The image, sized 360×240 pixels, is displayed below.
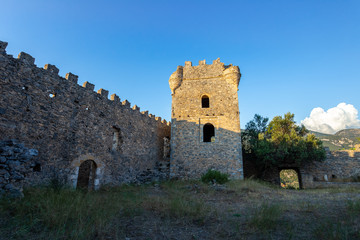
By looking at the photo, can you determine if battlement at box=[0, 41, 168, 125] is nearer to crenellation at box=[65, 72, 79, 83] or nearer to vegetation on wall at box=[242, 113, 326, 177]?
crenellation at box=[65, 72, 79, 83]

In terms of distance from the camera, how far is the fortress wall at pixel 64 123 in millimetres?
7047

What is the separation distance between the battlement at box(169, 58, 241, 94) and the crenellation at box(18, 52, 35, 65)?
975cm

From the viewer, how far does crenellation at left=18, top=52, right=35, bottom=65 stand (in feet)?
24.4

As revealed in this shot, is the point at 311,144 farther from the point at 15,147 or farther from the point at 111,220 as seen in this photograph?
the point at 15,147

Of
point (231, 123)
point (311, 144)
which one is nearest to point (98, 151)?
point (231, 123)

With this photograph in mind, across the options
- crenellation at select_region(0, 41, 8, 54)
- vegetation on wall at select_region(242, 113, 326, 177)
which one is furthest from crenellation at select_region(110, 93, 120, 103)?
vegetation on wall at select_region(242, 113, 326, 177)

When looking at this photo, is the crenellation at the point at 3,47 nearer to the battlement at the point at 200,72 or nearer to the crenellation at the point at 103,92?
the crenellation at the point at 103,92

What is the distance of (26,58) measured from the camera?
299 inches

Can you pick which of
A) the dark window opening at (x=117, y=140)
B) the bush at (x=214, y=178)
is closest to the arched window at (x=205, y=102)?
the bush at (x=214, y=178)

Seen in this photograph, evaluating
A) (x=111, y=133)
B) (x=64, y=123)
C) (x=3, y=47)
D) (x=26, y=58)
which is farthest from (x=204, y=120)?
(x=3, y=47)

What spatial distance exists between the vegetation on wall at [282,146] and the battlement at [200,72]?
4882mm

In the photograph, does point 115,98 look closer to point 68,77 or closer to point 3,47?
point 68,77

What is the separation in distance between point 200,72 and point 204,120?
3911 mm

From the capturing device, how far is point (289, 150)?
48.6 ft
